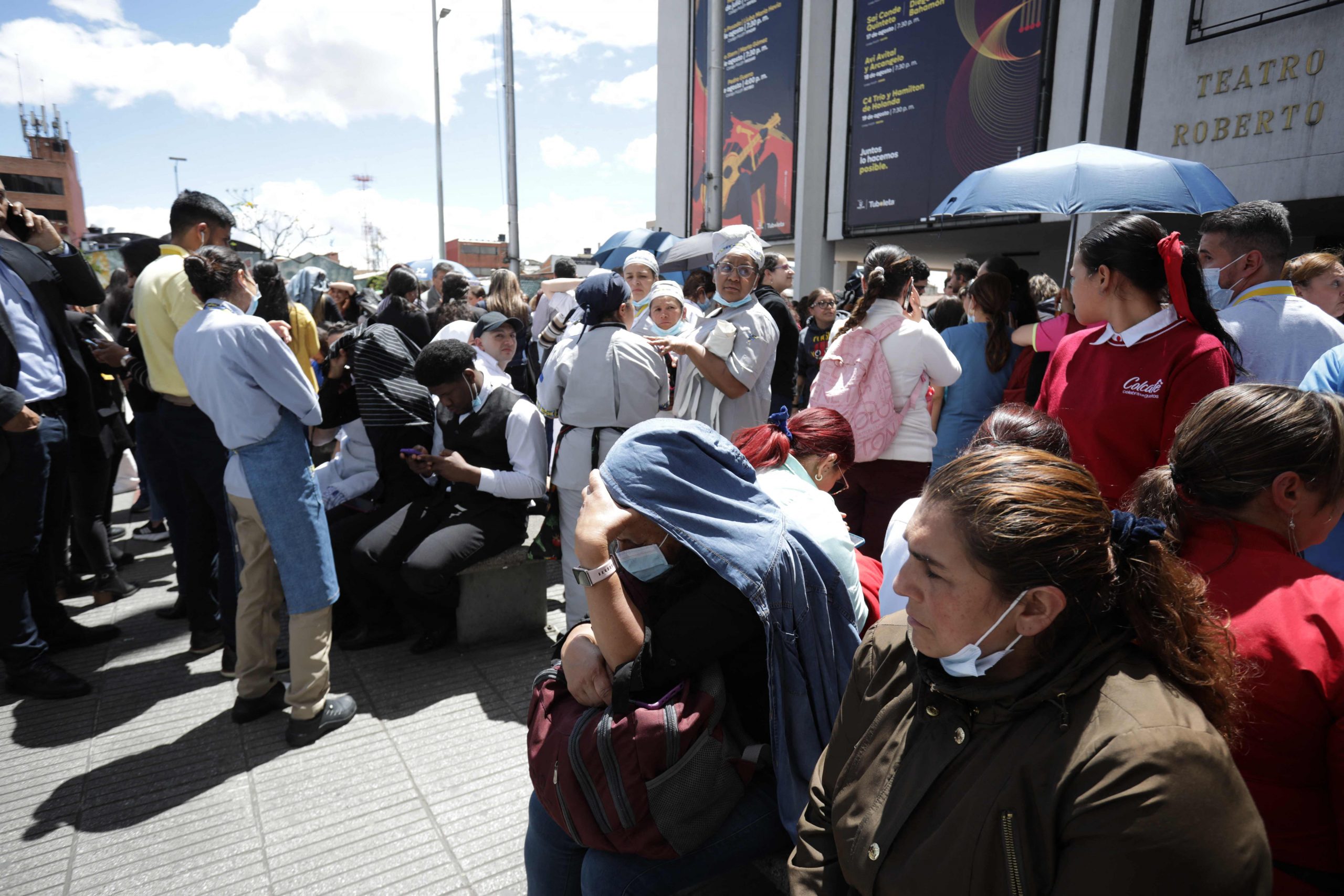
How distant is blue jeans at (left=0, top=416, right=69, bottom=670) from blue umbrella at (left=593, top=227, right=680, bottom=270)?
275 inches

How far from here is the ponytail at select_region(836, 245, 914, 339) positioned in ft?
12.0

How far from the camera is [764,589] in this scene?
168cm

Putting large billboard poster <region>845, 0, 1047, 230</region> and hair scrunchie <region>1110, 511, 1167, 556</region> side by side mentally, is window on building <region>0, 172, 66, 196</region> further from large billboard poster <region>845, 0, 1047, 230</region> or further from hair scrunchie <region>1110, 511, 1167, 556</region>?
hair scrunchie <region>1110, 511, 1167, 556</region>

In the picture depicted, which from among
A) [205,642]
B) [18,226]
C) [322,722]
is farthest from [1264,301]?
[18,226]

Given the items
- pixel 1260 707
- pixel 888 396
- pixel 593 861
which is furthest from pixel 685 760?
pixel 888 396

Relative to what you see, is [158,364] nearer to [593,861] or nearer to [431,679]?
[431,679]

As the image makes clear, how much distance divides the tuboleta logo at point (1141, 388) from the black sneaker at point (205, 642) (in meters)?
4.26

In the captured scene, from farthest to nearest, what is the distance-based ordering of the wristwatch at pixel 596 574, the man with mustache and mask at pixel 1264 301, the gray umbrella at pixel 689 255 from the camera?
the gray umbrella at pixel 689 255 → the man with mustache and mask at pixel 1264 301 → the wristwatch at pixel 596 574

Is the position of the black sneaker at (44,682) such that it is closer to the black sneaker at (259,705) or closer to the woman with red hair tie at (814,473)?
the black sneaker at (259,705)

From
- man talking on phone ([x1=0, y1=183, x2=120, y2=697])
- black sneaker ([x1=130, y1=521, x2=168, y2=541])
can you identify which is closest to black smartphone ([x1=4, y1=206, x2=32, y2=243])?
man talking on phone ([x1=0, y1=183, x2=120, y2=697])

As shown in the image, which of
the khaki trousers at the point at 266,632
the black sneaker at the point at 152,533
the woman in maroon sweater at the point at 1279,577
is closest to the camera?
the woman in maroon sweater at the point at 1279,577

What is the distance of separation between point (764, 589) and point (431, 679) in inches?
104

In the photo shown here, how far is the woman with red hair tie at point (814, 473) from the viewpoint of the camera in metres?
1.91

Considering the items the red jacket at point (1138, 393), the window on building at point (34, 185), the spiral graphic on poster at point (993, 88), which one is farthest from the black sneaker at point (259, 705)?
the window on building at point (34, 185)
